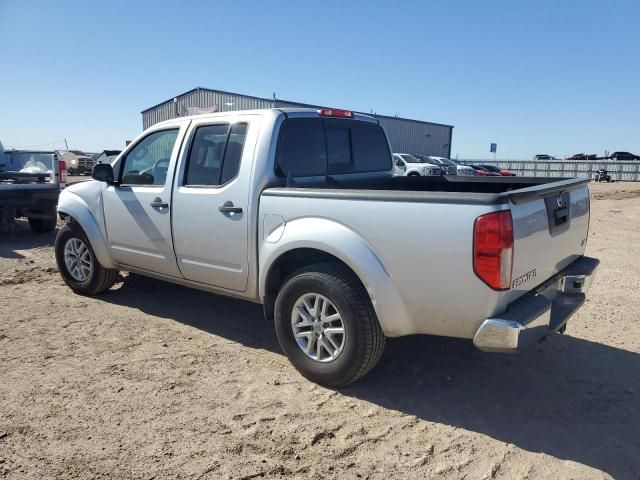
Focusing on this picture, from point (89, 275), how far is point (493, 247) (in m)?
4.39

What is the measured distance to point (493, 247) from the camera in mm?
2645

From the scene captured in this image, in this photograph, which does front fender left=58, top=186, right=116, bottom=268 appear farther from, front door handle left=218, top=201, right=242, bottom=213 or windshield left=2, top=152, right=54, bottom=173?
windshield left=2, top=152, right=54, bottom=173

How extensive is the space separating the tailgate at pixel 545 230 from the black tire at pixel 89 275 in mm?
4202

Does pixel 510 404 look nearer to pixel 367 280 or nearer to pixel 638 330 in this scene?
pixel 367 280

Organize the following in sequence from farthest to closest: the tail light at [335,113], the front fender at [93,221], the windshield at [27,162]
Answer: the windshield at [27,162] → the front fender at [93,221] → the tail light at [335,113]

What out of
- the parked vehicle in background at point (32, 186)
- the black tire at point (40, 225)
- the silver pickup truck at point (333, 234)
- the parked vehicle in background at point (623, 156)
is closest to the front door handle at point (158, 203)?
the silver pickup truck at point (333, 234)

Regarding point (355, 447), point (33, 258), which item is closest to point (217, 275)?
point (355, 447)

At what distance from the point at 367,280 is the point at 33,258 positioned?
6.54 meters

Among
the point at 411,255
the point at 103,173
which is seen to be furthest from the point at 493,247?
the point at 103,173

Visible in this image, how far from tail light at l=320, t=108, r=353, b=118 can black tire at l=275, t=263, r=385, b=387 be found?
1529 millimetres

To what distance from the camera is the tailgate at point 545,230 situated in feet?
9.21

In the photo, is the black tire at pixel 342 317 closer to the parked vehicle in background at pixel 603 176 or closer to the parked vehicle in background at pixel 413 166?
the parked vehicle in background at pixel 413 166

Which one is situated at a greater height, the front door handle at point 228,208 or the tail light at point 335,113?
the tail light at point 335,113

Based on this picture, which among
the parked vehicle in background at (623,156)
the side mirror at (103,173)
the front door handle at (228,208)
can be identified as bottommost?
the front door handle at (228,208)
